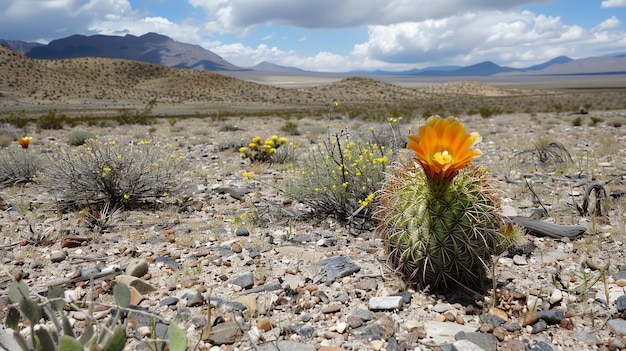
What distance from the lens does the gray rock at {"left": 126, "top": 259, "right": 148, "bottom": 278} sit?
352cm

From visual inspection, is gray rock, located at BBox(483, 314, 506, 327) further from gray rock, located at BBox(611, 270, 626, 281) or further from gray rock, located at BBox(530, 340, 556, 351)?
gray rock, located at BBox(611, 270, 626, 281)

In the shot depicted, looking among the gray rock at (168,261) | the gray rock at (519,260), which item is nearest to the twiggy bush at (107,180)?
the gray rock at (168,261)

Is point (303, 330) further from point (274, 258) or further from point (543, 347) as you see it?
point (543, 347)

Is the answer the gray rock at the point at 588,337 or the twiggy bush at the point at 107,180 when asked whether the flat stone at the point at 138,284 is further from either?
the gray rock at the point at 588,337

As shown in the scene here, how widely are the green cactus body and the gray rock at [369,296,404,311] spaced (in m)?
0.22

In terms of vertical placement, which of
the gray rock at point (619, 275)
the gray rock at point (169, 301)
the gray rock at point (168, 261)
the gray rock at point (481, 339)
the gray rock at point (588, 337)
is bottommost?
the gray rock at point (169, 301)

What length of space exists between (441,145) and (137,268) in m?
2.59

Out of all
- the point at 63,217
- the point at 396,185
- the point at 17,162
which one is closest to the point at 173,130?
the point at 17,162

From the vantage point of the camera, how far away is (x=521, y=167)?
7602 millimetres

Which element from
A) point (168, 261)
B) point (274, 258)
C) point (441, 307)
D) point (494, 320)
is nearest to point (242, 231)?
point (274, 258)

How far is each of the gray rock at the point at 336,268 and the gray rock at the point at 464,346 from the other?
44.9 inches

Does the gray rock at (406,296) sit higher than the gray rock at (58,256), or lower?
higher

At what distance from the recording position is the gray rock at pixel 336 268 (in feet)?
11.5

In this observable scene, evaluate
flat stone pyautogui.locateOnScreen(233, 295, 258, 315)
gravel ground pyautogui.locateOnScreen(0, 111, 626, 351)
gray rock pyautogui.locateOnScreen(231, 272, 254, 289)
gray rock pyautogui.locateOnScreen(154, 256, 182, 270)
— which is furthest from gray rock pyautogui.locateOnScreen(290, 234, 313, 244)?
flat stone pyautogui.locateOnScreen(233, 295, 258, 315)
